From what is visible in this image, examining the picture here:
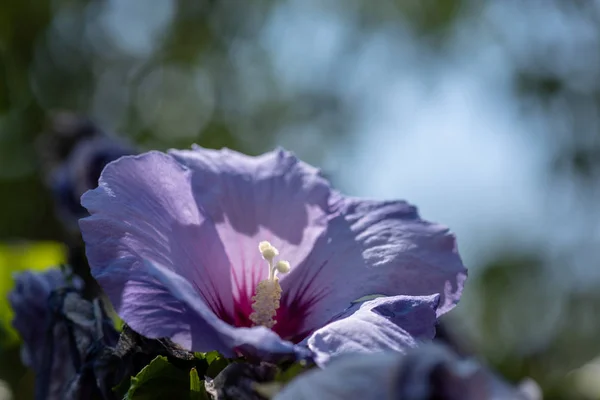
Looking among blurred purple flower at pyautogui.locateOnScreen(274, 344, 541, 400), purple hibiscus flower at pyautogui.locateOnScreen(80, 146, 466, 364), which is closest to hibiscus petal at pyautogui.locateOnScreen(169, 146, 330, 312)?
purple hibiscus flower at pyautogui.locateOnScreen(80, 146, 466, 364)

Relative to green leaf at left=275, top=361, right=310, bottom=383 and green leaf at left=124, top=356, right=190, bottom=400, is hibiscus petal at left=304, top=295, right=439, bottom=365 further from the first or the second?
green leaf at left=124, top=356, right=190, bottom=400

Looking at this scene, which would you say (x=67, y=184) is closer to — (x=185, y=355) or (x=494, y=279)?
(x=185, y=355)

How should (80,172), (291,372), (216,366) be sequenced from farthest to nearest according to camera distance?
(80,172), (216,366), (291,372)

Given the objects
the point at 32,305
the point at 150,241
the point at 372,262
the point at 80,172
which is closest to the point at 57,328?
the point at 32,305

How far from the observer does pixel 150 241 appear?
33.2 inches

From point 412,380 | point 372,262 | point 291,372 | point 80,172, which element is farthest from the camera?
point 80,172

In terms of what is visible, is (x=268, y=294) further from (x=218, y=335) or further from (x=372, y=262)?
(x=218, y=335)

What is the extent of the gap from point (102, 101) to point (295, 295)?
1104 centimetres

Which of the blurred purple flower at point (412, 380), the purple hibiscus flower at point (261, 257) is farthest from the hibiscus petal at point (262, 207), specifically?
the blurred purple flower at point (412, 380)

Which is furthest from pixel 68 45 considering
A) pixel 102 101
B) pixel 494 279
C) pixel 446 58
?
pixel 494 279

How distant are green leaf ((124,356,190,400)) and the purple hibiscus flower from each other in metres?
0.04

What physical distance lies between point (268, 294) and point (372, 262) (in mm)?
140

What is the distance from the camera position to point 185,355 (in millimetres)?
824

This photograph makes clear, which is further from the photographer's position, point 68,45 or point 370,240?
point 68,45
